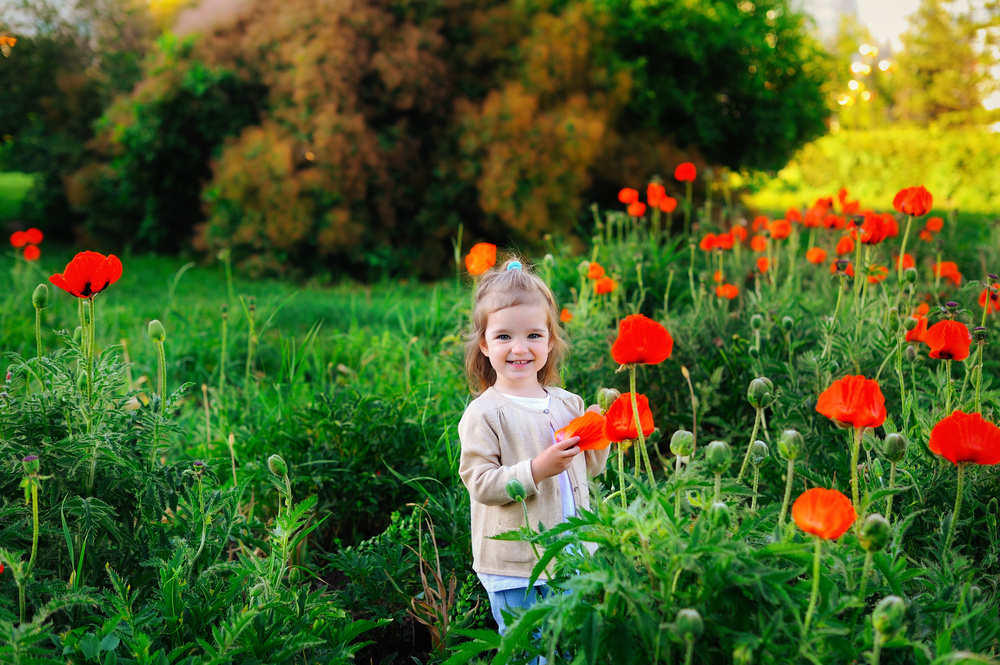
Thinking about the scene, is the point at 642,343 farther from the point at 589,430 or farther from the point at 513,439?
the point at 513,439

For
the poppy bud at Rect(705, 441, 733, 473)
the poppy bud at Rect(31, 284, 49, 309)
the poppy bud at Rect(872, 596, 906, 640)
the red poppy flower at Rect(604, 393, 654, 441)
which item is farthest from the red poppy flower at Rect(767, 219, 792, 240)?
the poppy bud at Rect(31, 284, 49, 309)

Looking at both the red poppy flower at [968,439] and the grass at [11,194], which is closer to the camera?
the red poppy flower at [968,439]

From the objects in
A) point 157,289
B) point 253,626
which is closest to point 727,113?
point 157,289

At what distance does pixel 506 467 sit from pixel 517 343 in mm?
284

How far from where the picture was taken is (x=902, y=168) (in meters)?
14.2

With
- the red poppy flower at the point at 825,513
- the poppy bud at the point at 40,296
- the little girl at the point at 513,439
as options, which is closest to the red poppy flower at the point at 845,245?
the little girl at the point at 513,439

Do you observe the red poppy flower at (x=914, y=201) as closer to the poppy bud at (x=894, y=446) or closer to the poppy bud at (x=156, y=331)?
the poppy bud at (x=894, y=446)

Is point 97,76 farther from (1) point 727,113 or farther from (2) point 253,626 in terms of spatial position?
(2) point 253,626

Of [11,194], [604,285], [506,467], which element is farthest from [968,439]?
[11,194]

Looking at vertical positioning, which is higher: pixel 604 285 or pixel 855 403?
pixel 604 285

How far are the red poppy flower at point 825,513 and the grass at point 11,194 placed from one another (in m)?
9.18

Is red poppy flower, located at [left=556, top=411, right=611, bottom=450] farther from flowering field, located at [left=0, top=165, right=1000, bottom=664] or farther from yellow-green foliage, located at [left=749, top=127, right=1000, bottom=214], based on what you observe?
yellow-green foliage, located at [left=749, top=127, right=1000, bottom=214]

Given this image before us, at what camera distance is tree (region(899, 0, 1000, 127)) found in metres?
20.3

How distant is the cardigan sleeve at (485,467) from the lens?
1461 millimetres
